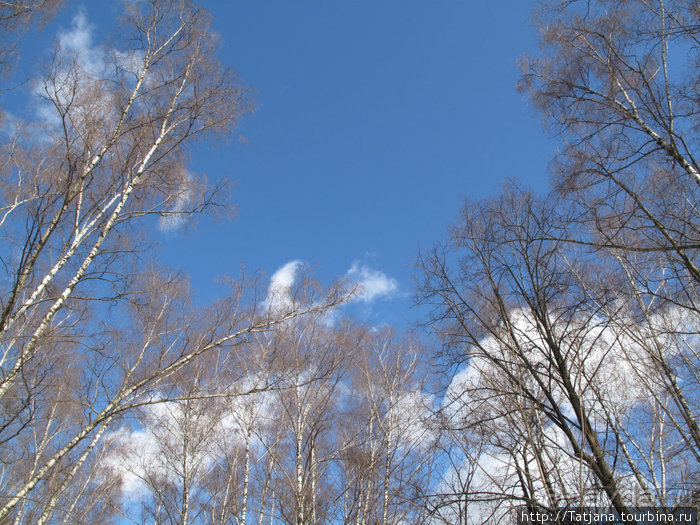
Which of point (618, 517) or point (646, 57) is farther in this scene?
point (646, 57)

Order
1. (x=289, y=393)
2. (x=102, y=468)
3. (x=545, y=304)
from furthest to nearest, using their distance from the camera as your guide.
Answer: (x=102, y=468) → (x=289, y=393) → (x=545, y=304)

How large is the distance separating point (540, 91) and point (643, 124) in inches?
65.8

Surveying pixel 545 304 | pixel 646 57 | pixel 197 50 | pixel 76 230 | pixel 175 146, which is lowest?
pixel 545 304

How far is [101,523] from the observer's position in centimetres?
1462

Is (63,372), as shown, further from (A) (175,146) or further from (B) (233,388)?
(A) (175,146)

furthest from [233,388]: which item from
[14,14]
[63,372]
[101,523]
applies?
[101,523]

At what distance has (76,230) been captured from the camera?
4520 millimetres

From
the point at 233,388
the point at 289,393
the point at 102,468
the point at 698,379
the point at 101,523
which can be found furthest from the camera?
the point at 101,523

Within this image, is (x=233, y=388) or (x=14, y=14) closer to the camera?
(x=14, y=14)

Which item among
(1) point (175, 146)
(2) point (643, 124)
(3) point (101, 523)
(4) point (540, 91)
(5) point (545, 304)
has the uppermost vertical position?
(4) point (540, 91)

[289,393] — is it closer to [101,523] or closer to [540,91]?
[540,91]

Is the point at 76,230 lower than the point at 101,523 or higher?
higher

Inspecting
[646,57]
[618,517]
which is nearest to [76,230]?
[618,517]

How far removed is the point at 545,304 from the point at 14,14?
7240mm
